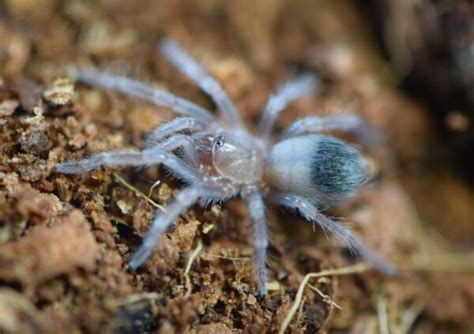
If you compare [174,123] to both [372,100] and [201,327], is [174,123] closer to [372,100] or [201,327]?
[201,327]

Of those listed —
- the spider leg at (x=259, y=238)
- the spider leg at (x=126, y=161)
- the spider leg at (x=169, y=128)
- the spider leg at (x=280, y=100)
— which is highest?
the spider leg at (x=280, y=100)

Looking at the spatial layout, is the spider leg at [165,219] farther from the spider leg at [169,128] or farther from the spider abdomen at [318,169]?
the spider abdomen at [318,169]

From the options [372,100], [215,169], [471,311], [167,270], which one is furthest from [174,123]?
[471,311]

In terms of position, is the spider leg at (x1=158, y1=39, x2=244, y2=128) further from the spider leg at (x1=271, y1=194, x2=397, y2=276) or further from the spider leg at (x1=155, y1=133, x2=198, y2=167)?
the spider leg at (x1=271, y1=194, x2=397, y2=276)

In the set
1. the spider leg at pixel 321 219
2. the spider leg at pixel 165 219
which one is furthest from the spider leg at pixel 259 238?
the spider leg at pixel 165 219

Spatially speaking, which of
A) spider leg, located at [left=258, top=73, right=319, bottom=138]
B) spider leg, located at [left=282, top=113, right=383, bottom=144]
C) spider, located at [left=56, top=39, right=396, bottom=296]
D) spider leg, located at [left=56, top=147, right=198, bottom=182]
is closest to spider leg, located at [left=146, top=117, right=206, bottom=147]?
spider, located at [left=56, top=39, right=396, bottom=296]
